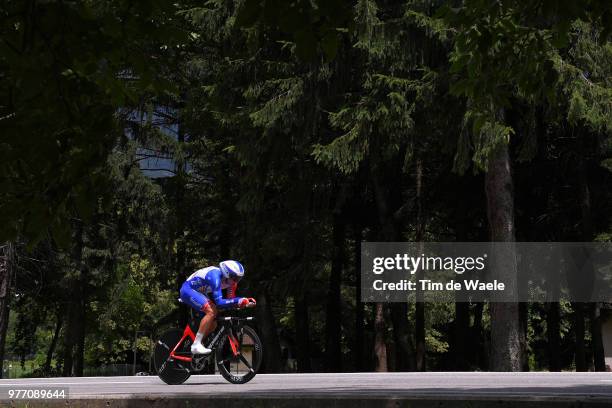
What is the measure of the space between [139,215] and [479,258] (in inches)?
464

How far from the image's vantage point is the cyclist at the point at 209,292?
37.0ft

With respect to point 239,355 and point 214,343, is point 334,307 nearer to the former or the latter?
point 239,355

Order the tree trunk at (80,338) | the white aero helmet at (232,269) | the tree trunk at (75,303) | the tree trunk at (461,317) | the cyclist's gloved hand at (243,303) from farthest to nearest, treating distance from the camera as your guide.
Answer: the tree trunk at (80,338), the tree trunk at (75,303), the tree trunk at (461,317), the white aero helmet at (232,269), the cyclist's gloved hand at (243,303)

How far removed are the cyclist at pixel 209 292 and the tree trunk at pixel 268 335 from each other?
54.3 ft

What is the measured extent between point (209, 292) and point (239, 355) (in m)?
0.80

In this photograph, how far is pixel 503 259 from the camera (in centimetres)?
2023

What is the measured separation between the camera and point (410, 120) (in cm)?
1970

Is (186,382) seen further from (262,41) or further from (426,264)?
(426,264)

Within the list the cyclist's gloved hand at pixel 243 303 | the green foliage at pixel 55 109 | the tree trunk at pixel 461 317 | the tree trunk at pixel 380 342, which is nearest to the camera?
the green foliage at pixel 55 109

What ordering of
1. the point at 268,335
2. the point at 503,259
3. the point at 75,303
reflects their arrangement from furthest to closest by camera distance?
the point at 75,303
the point at 268,335
the point at 503,259

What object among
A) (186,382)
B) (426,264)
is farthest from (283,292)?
(186,382)

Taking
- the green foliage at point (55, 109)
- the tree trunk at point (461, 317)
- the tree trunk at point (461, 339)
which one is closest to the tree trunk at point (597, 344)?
the tree trunk at point (461, 317)

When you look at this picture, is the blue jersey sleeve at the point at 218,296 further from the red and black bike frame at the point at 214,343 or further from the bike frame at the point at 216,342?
the red and black bike frame at the point at 214,343

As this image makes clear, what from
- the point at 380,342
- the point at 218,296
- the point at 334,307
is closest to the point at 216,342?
the point at 218,296
